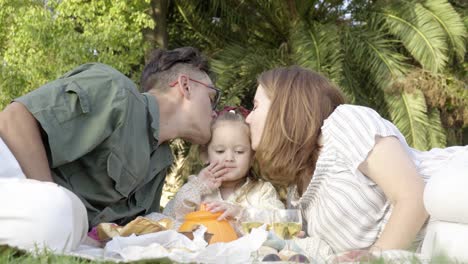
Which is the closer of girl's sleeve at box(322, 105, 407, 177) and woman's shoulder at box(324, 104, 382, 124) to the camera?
girl's sleeve at box(322, 105, 407, 177)

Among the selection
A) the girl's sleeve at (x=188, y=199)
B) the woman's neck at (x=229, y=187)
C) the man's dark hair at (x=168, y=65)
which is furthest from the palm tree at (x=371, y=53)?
the girl's sleeve at (x=188, y=199)

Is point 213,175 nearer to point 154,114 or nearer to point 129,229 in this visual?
point 154,114

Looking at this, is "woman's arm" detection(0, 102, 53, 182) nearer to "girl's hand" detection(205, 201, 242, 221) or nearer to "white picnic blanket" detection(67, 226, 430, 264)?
"white picnic blanket" detection(67, 226, 430, 264)

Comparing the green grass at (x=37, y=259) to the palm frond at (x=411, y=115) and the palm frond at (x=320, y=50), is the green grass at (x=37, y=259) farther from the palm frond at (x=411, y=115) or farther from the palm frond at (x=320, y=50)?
the palm frond at (x=411, y=115)

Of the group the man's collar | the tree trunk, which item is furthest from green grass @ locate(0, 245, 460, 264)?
the tree trunk

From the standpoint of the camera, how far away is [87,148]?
13.8 ft

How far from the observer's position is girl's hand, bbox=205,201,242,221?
4516 mm

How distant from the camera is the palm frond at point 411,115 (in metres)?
13.4

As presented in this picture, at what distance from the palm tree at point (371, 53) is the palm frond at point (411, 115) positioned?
0.02 metres

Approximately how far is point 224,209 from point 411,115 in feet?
31.7

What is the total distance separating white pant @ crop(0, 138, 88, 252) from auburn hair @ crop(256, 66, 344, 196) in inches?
52.5

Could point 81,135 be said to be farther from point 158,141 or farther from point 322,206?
point 322,206

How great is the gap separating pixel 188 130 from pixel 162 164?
317mm

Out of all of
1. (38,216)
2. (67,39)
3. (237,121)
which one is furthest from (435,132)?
(38,216)
